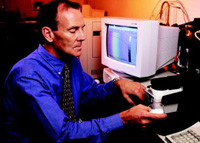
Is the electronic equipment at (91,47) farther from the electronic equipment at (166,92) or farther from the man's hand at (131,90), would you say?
the electronic equipment at (166,92)

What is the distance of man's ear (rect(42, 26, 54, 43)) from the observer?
1.22m

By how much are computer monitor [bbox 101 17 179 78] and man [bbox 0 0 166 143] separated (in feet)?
0.92

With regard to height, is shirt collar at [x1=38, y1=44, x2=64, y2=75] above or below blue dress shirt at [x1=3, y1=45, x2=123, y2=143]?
above

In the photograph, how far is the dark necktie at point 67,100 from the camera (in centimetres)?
126

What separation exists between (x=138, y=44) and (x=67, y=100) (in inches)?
24.6

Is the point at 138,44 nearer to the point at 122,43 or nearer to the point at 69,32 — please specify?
the point at 122,43

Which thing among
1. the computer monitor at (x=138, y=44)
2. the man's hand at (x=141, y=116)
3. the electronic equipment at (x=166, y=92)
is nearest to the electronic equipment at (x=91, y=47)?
the computer monitor at (x=138, y=44)

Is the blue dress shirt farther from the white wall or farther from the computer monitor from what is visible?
the white wall

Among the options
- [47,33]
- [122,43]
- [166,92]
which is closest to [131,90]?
[166,92]

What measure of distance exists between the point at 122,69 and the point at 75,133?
2.72ft

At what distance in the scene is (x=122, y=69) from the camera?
65.9 inches

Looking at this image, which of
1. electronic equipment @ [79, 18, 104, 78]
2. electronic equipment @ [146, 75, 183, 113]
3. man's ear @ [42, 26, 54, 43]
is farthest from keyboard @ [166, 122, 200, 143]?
electronic equipment @ [79, 18, 104, 78]

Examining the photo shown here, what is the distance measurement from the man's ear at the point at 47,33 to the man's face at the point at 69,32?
0.08 ft

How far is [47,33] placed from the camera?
1.23m
